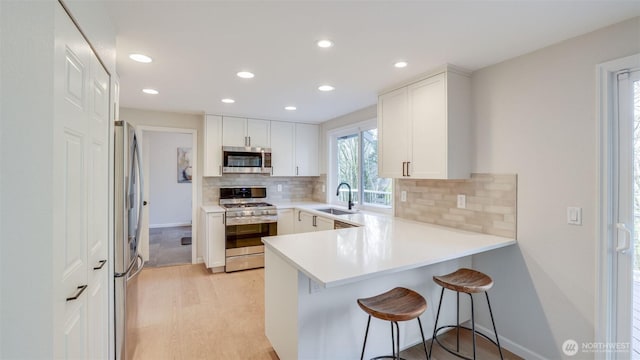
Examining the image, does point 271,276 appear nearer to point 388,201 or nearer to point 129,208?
point 129,208

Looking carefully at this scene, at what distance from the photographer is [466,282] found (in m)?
1.95

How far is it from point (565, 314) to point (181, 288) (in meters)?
3.65

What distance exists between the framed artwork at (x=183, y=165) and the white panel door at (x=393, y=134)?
563 centimetres

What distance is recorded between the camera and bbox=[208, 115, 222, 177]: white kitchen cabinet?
161 inches

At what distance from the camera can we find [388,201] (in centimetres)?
368

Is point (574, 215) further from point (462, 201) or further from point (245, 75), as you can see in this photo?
point (245, 75)

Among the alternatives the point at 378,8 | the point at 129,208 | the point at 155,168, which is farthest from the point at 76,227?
the point at 155,168

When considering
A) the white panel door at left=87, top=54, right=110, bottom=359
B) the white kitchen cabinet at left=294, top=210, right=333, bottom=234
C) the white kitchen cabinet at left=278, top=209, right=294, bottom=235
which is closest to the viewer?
the white panel door at left=87, top=54, right=110, bottom=359

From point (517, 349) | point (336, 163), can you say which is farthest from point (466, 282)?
point (336, 163)

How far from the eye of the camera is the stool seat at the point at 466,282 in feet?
6.01

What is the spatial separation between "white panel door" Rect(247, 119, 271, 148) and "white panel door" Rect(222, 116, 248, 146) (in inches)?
2.9

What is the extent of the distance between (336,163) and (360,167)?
70cm

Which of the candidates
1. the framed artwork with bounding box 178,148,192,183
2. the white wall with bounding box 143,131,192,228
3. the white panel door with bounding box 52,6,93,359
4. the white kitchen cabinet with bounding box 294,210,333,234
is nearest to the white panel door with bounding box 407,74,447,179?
the white kitchen cabinet with bounding box 294,210,333,234

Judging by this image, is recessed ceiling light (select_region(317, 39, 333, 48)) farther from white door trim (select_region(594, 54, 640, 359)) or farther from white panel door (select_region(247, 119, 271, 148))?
white panel door (select_region(247, 119, 271, 148))
